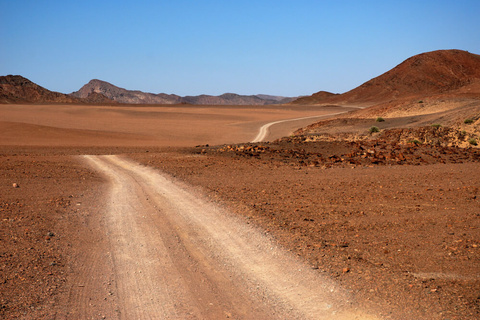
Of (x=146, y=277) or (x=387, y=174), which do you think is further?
(x=387, y=174)

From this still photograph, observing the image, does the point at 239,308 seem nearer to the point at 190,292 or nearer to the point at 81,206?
the point at 190,292

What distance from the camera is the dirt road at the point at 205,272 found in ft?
18.0

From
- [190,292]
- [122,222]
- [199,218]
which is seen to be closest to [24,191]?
[122,222]

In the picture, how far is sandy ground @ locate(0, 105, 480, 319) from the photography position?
18.6 feet

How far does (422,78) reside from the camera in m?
146

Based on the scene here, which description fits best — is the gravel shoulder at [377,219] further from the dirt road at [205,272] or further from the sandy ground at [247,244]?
the dirt road at [205,272]

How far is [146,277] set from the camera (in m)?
6.45

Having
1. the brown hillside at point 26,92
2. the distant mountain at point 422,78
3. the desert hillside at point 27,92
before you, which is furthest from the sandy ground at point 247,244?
the brown hillside at point 26,92

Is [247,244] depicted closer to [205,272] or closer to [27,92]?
[205,272]

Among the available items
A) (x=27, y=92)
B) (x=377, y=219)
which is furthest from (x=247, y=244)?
(x=27, y=92)

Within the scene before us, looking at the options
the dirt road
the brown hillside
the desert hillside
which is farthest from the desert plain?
the brown hillside

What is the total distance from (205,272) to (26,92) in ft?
640

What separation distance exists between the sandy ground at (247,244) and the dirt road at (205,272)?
0.10 feet

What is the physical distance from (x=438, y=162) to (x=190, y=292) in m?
15.5
